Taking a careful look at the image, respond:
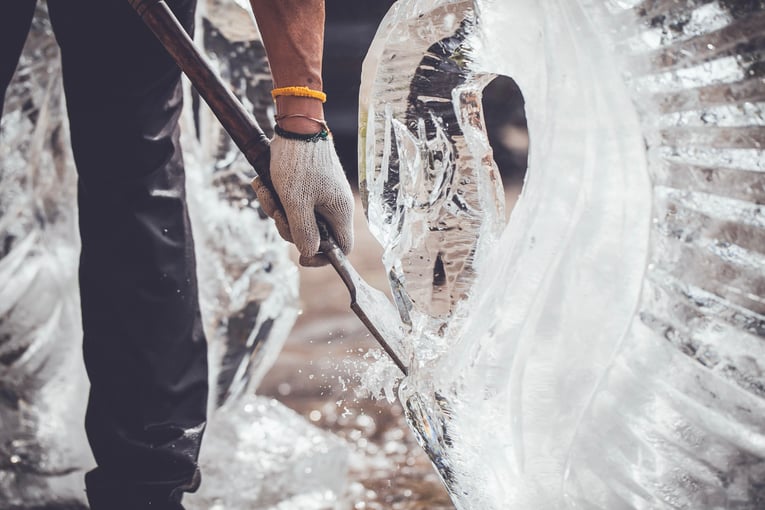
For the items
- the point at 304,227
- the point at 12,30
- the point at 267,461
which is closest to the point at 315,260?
the point at 304,227

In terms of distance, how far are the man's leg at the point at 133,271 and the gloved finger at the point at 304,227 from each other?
26 centimetres

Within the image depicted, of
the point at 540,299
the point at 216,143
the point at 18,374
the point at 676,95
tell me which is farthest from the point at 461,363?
the point at 18,374

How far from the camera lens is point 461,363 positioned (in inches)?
37.4

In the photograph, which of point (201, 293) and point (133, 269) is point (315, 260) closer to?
point (133, 269)

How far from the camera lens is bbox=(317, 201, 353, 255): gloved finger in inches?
44.6

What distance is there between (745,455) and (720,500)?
0.06 meters

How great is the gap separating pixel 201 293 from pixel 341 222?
0.61 m

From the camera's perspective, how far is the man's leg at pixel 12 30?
1105 mm

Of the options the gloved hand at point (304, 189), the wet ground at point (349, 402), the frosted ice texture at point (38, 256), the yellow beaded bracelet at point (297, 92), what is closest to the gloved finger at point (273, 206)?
the gloved hand at point (304, 189)

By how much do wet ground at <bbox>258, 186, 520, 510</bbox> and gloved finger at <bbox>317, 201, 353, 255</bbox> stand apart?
0.28 m

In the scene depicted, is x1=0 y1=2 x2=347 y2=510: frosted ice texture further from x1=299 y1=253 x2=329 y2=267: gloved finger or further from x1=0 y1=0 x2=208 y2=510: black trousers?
x1=299 y1=253 x2=329 y2=267: gloved finger

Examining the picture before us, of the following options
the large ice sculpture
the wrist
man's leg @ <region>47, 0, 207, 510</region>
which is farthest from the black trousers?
the large ice sculpture

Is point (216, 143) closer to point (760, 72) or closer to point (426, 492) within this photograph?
point (426, 492)

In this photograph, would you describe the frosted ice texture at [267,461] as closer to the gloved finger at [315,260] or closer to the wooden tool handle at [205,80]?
the gloved finger at [315,260]
